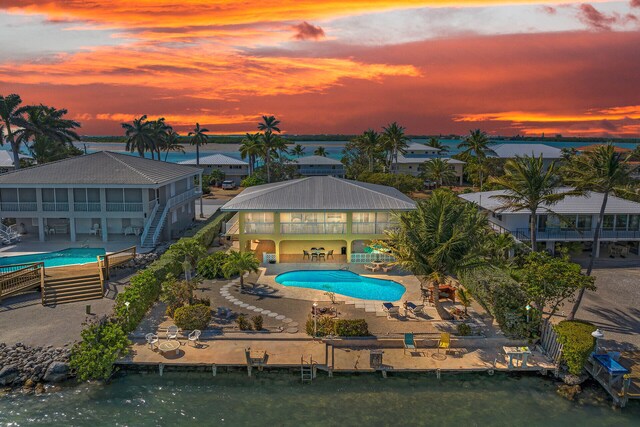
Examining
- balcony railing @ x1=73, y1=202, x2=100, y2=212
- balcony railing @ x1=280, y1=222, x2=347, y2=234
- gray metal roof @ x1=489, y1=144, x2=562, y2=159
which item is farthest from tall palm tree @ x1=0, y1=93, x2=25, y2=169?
gray metal roof @ x1=489, y1=144, x2=562, y2=159

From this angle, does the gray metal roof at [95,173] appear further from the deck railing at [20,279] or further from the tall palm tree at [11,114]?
the tall palm tree at [11,114]

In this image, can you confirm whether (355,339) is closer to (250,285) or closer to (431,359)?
(431,359)

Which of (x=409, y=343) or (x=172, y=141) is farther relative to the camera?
(x=172, y=141)

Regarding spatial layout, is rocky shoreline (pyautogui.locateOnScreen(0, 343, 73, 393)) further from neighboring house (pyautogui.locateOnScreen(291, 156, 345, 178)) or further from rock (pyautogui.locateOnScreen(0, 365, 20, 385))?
neighboring house (pyautogui.locateOnScreen(291, 156, 345, 178))

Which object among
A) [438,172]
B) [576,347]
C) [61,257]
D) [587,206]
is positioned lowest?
[576,347]

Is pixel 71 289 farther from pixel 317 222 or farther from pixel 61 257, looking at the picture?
pixel 317 222

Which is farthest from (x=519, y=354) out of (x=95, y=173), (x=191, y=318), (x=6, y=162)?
(x=6, y=162)
